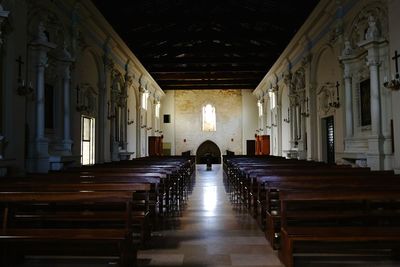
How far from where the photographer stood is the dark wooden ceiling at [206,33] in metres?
13.5

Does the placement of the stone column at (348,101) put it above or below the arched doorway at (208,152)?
above

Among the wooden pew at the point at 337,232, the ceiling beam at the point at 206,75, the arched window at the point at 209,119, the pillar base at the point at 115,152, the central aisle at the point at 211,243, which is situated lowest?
the central aisle at the point at 211,243

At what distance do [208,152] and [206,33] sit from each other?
1280cm

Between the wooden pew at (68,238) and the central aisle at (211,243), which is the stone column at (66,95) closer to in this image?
the central aisle at (211,243)

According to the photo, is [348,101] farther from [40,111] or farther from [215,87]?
[215,87]

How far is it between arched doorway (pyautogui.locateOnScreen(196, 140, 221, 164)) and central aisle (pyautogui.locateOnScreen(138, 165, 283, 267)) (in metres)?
21.6

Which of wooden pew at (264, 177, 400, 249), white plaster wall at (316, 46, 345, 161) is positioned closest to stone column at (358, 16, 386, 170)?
white plaster wall at (316, 46, 345, 161)

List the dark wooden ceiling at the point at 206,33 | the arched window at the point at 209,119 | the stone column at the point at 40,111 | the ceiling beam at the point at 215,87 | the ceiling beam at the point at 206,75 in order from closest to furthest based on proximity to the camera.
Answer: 1. the stone column at the point at 40,111
2. the dark wooden ceiling at the point at 206,33
3. the ceiling beam at the point at 206,75
4. the ceiling beam at the point at 215,87
5. the arched window at the point at 209,119

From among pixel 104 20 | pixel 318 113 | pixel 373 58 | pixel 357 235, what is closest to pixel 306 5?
pixel 318 113

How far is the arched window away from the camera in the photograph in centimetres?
2853

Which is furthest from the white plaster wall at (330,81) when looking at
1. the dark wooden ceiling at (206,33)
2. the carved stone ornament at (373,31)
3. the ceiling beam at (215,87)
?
the ceiling beam at (215,87)

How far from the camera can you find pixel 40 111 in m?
8.58

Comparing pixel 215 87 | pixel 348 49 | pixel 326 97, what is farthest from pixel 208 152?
pixel 348 49

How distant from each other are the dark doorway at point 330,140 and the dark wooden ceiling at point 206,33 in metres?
3.80
